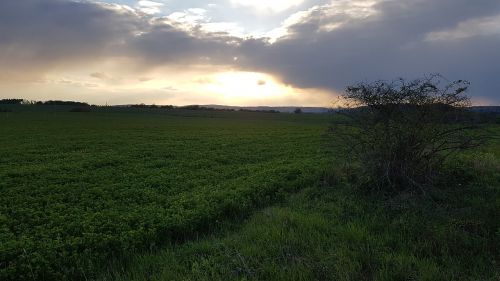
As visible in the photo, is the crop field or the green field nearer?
the green field

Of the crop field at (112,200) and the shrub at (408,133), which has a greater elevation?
the shrub at (408,133)

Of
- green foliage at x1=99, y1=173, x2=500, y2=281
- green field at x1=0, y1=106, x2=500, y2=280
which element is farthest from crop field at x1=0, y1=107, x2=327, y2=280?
green foliage at x1=99, y1=173, x2=500, y2=281

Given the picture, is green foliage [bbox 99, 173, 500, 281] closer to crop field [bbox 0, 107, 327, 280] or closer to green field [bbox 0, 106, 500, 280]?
green field [bbox 0, 106, 500, 280]

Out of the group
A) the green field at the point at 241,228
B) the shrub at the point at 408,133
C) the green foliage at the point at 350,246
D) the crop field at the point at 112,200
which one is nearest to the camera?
the green foliage at the point at 350,246

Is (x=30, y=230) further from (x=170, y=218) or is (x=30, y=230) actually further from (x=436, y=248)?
(x=436, y=248)

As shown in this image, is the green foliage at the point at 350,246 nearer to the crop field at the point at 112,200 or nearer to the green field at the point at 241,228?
the green field at the point at 241,228

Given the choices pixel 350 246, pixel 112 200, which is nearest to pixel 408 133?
pixel 350 246

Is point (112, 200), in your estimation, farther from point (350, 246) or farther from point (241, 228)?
point (350, 246)

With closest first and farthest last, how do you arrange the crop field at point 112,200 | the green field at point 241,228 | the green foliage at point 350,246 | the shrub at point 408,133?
the green foliage at point 350,246
the green field at point 241,228
the crop field at point 112,200
the shrub at point 408,133

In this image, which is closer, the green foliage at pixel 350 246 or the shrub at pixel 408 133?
the green foliage at pixel 350 246

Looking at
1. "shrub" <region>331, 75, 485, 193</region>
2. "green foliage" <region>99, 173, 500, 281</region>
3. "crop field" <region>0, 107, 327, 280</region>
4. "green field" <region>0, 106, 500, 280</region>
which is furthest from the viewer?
"shrub" <region>331, 75, 485, 193</region>

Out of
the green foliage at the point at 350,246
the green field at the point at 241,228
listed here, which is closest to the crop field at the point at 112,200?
the green field at the point at 241,228

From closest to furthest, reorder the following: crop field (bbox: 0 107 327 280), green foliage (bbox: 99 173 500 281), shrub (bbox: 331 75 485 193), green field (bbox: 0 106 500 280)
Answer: green foliage (bbox: 99 173 500 281), green field (bbox: 0 106 500 280), crop field (bbox: 0 107 327 280), shrub (bbox: 331 75 485 193)

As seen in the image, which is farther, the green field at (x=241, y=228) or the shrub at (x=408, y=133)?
the shrub at (x=408, y=133)
